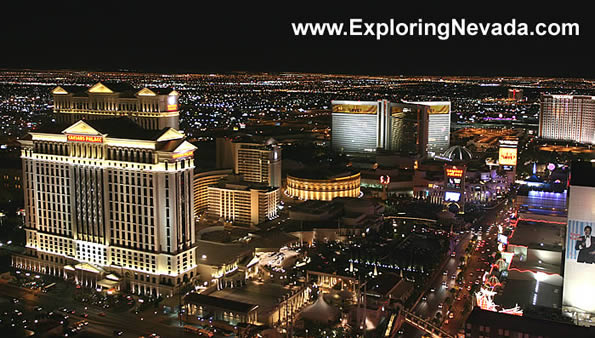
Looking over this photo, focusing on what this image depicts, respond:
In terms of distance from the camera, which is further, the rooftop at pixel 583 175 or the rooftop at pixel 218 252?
the rooftop at pixel 218 252

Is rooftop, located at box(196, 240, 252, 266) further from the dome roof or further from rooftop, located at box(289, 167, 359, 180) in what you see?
the dome roof

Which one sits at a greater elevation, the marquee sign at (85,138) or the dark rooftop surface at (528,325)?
the marquee sign at (85,138)

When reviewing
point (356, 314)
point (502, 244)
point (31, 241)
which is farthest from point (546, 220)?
point (31, 241)

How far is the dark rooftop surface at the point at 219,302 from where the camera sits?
117ft

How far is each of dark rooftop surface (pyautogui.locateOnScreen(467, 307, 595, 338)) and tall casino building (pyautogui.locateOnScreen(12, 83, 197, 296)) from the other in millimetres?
20150

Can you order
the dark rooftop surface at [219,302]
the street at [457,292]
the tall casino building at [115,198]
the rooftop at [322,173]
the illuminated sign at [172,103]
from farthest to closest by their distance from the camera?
the rooftop at [322,173] → the illuminated sign at [172,103] → the tall casino building at [115,198] → the street at [457,292] → the dark rooftop surface at [219,302]

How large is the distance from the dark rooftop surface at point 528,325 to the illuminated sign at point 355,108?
62.8m

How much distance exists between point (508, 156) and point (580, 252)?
4348 cm

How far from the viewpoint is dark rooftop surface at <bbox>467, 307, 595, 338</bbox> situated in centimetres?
2819

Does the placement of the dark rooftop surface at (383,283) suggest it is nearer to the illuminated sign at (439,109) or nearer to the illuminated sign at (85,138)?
the illuminated sign at (85,138)

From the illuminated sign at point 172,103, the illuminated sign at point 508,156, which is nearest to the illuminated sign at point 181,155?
the illuminated sign at point 172,103

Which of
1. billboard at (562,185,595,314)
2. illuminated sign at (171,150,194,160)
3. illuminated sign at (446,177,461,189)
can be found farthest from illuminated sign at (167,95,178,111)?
illuminated sign at (446,177,461,189)

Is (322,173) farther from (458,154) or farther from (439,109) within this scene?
(439,109)

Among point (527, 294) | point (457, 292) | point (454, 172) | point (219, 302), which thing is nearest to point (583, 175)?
point (527, 294)
